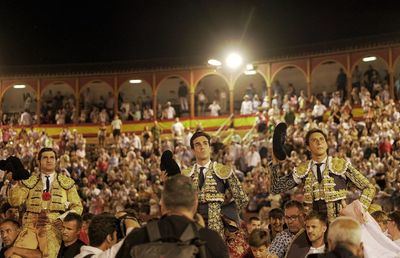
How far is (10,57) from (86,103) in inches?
189

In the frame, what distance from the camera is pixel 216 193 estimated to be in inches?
293

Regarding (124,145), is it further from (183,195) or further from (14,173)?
(183,195)

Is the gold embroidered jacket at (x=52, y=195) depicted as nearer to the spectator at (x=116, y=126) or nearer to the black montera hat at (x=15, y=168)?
the black montera hat at (x=15, y=168)

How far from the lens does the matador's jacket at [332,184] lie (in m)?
7.02

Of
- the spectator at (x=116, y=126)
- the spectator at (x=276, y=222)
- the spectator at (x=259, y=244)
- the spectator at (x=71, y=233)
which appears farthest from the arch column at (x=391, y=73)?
the spectator at (x=71, y=233)

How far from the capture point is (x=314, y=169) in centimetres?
727

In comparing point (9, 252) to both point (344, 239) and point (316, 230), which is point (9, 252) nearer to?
point (316, 230)

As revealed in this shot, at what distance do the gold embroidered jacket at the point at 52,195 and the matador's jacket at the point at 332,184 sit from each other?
2.56 metres

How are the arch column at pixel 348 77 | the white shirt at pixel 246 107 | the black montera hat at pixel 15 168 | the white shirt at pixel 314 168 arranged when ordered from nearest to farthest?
the white shirt at pixel 314 168 → the black montera hat at pixel 15 168 → the arch column at pixel 348 77 → the white shirt at pixel 246 107

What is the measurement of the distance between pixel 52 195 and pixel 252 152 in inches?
511

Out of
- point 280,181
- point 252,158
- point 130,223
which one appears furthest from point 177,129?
point 130,223

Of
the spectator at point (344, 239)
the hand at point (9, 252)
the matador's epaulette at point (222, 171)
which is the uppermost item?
the matador's epaulette at point (222, 171)

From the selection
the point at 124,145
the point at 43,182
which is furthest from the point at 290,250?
the point at 124,145

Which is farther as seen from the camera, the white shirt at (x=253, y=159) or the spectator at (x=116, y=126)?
the spectator at (x=116, y=126)
